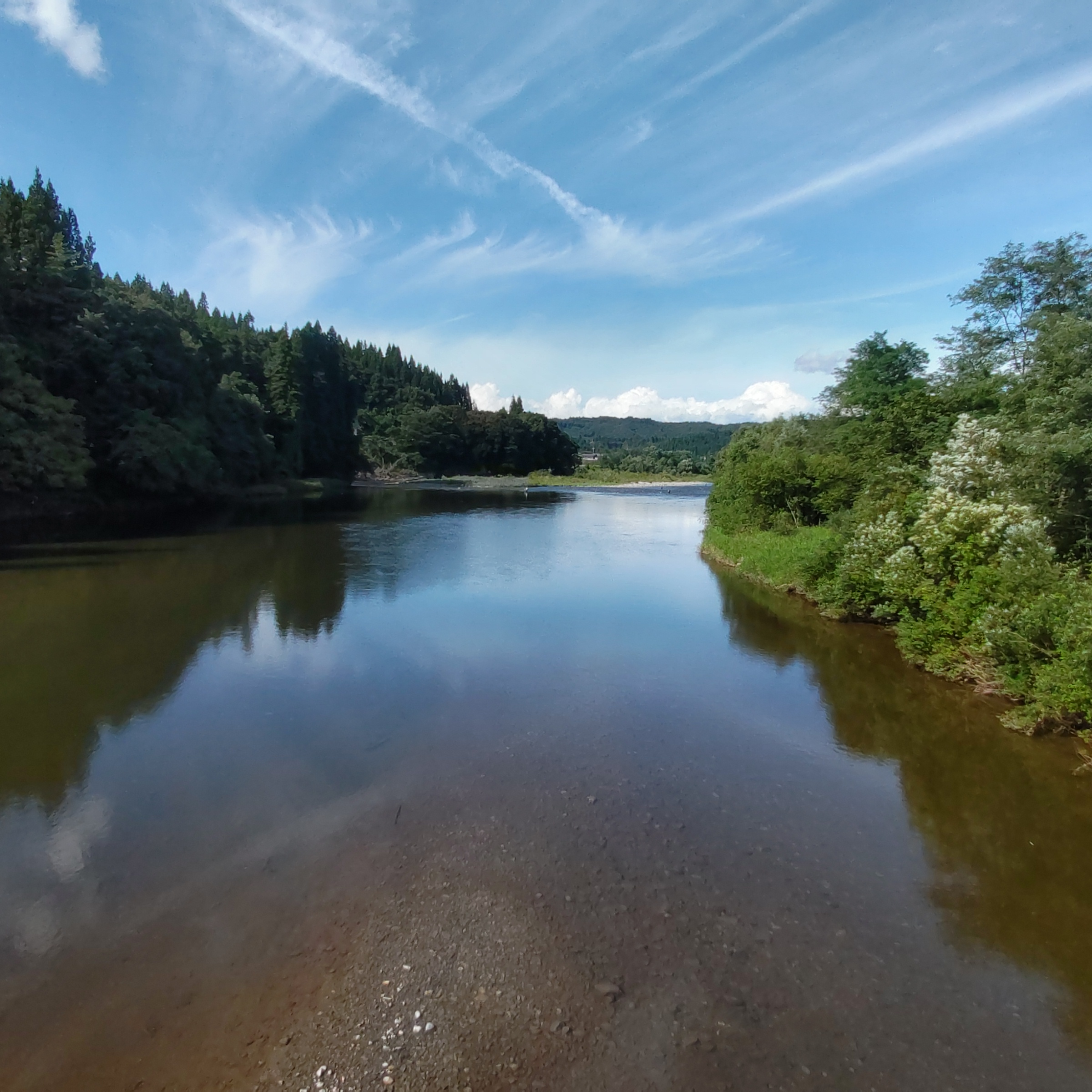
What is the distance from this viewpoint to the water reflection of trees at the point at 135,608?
10.3 m

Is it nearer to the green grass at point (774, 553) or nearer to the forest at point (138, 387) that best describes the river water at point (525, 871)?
the green grass at point (774, 553)

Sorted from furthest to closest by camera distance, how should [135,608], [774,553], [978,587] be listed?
[774,553] < [135,608] < [978,587]

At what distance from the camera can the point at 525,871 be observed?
6.86 meters

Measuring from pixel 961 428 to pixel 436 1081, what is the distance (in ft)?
52.5

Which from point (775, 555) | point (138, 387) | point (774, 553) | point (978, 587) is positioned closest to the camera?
point (978, 587)

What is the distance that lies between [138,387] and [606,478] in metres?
73.6

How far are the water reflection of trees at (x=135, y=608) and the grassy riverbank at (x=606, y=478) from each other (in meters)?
65.8

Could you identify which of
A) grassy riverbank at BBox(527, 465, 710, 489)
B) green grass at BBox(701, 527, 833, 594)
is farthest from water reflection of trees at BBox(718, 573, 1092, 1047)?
grassy riverbank at BBox(527, 465, 710, 489)

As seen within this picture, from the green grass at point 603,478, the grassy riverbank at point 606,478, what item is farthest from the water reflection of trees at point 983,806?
the green grass at point 603,478

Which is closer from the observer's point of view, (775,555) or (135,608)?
(135,608)

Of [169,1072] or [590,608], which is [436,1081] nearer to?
[169,1072]

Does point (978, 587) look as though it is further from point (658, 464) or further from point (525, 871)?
point (658, 464)

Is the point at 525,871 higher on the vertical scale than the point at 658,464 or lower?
higher

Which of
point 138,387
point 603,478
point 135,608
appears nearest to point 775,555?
point 135,608
